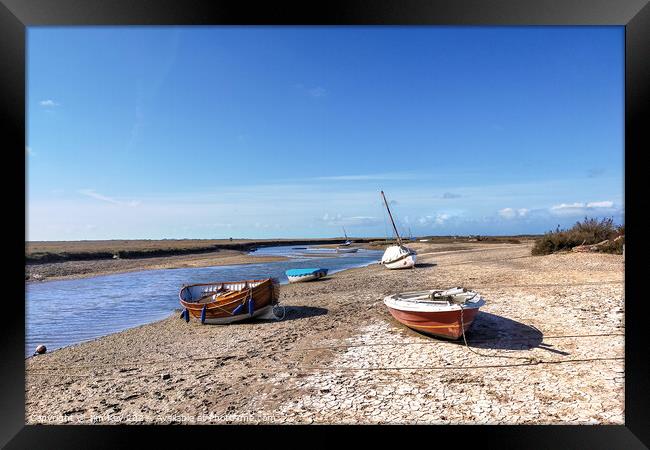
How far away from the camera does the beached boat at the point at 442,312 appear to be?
17.0ft

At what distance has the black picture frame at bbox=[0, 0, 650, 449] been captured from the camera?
8.77 feet

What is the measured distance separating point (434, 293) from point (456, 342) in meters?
0.96

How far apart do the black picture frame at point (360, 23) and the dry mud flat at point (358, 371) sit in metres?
0.70

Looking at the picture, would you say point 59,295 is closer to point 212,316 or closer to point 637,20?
point 212,316

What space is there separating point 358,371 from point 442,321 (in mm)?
1660

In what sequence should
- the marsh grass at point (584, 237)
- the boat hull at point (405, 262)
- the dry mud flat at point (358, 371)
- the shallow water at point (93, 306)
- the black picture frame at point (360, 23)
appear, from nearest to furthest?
the black picture frame at point (360, 23)
the dry mud flat at point (358, 371)
the shallow water at point (93, 306)
the marsh grass at point (584, 237)
the boat hull at point (405, 262)

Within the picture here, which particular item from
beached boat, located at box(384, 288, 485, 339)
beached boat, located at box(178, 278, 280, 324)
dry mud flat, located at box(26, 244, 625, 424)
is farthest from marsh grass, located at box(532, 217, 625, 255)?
beached boat, located at box(178, 278, 280, 324)

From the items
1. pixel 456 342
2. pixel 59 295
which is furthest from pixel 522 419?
pixel 59 295

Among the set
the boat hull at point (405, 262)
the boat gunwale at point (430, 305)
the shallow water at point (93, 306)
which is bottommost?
the shallow water at point (93, 306)

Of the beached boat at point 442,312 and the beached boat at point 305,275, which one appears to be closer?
the beached boat at point 442,312

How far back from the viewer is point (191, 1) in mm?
2680

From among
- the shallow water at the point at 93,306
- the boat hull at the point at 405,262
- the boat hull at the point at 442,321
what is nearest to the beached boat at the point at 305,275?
the shallow water at the point at 93,306

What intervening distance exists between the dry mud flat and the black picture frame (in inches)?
27.5

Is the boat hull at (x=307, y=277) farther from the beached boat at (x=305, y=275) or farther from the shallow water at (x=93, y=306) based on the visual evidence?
the shallow water at (x=93, y=306)
